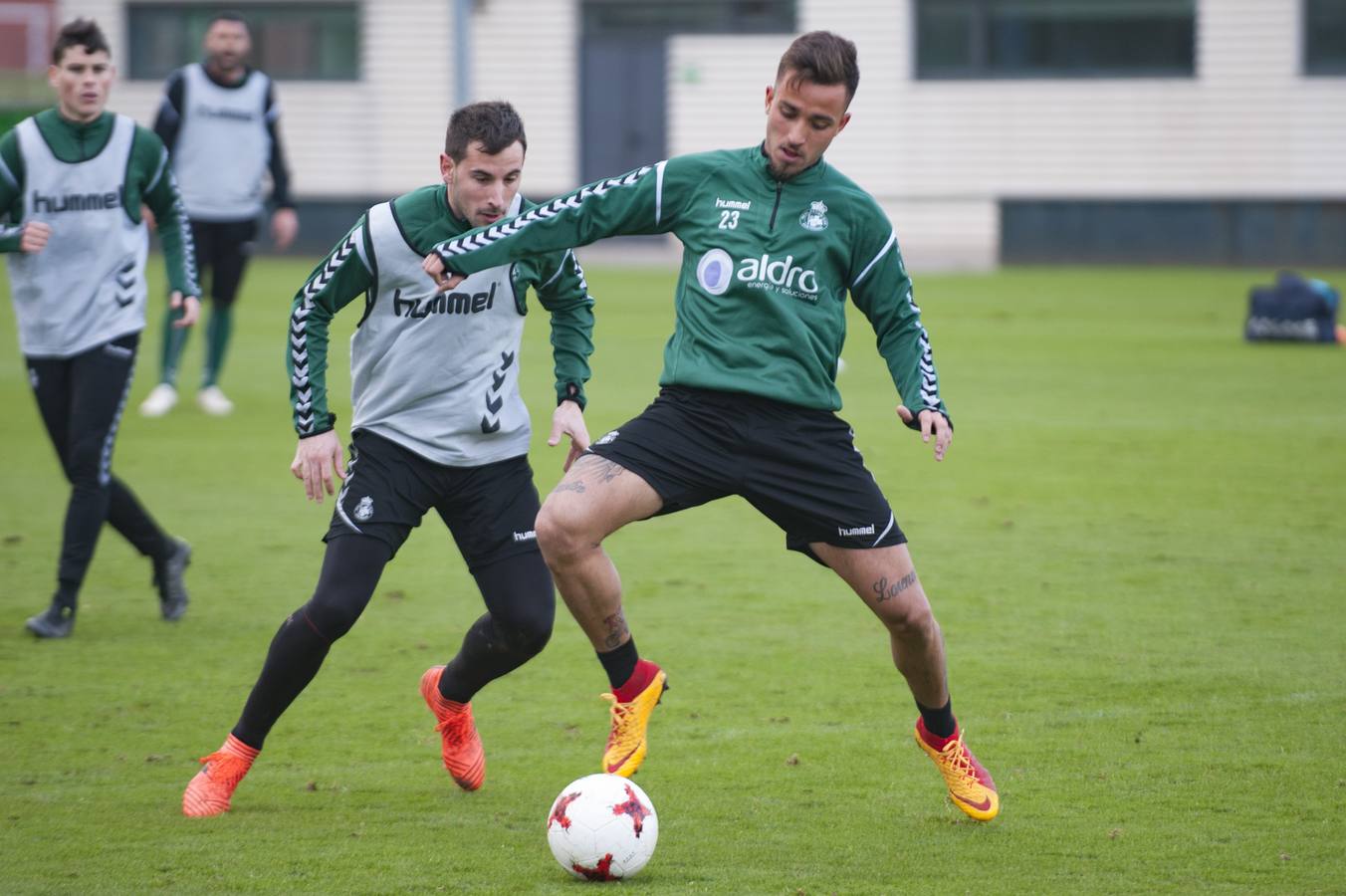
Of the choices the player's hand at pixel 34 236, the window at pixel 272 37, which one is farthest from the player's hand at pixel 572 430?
the window at pixel 272 37

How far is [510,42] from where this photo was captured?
32.2 metres

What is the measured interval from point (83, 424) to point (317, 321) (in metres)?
2.41

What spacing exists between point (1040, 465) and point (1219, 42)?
20.4 metres

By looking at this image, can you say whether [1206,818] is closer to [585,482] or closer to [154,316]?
[585,482]

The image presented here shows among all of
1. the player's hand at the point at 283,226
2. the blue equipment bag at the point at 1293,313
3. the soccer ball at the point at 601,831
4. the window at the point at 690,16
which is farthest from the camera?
the window at the point at 690,16

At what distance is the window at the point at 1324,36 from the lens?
29.4 m

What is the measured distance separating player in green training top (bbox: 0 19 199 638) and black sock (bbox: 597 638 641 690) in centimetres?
296

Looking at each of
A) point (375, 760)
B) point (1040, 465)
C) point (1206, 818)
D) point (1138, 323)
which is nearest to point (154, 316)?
point (1138, 323)

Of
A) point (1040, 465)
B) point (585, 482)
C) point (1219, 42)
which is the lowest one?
point (1040, 465)

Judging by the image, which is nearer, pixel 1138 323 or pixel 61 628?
pixel 61 628

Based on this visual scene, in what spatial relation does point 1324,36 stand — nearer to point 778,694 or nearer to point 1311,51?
point 1311,51

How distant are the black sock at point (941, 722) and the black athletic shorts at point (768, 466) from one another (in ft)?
1.67

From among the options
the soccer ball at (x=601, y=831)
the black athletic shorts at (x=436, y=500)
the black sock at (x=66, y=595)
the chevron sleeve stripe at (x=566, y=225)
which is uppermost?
the chevron sleeve stripe at (x=566, y=225)

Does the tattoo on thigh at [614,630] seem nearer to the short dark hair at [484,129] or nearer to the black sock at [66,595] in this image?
the short dark hair at [484,129]
